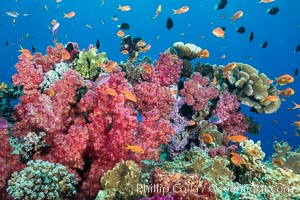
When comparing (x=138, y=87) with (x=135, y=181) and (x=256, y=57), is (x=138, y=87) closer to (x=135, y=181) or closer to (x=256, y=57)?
(x=135, y=181)

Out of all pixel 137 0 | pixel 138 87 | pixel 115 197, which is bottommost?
pixel 115 197

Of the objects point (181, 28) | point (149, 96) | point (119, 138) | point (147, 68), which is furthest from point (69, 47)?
point (181, 28)

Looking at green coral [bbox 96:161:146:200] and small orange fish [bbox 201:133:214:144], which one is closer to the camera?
green coral [bbox 96:161:146:200]

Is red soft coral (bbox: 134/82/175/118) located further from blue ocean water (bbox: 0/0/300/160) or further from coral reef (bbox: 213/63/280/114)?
blue ocean water (bbox: 0/0/300/160)

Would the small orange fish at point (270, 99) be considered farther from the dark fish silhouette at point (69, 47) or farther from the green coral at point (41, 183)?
the green coral at point (41, 183)

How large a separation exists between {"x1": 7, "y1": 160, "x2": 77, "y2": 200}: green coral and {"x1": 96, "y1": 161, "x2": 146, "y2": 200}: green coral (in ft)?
2.06

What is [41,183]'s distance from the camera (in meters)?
3.85

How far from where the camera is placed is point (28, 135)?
15.6 ft

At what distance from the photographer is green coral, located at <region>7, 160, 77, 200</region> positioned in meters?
3.73

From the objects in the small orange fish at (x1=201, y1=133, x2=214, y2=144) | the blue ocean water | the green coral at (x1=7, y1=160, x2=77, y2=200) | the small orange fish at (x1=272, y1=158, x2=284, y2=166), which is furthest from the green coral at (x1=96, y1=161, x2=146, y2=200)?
the blue ocean water

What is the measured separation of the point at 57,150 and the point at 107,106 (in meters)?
1.10

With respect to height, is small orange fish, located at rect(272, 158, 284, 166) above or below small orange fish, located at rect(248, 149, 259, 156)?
above

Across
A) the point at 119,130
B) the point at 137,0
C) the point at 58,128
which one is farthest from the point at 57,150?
the point at 137,0

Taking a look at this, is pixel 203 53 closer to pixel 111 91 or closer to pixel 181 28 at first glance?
pixel 111 91
